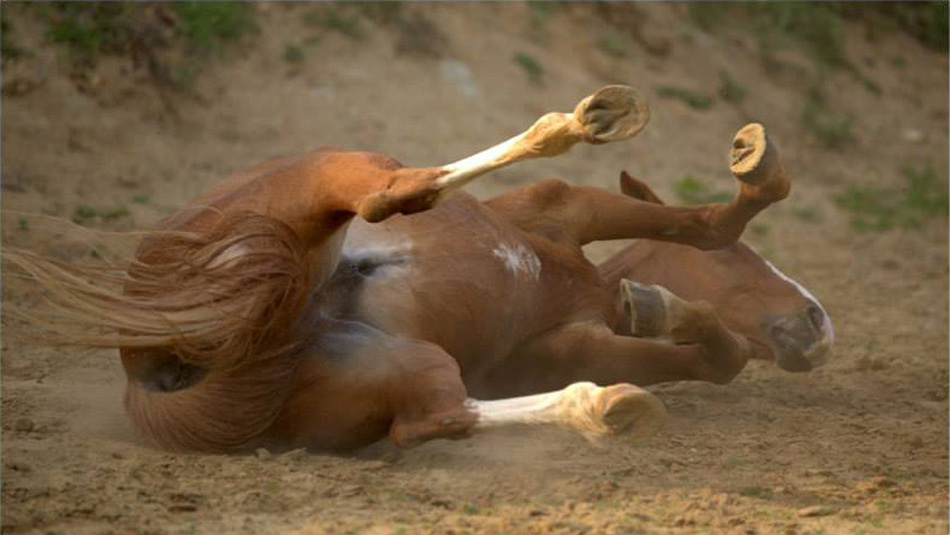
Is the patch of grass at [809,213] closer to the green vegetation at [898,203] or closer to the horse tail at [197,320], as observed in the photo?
the green vegetation at [898,203]

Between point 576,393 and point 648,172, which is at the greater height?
point 648,172

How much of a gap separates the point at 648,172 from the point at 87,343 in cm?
511

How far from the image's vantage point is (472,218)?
418 cm

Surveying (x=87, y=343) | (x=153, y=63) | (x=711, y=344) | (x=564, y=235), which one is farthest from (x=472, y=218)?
(x=153, y=63)

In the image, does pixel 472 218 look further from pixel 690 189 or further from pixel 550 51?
pixel 550 51

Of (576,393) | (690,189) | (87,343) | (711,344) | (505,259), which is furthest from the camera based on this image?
(690,189)

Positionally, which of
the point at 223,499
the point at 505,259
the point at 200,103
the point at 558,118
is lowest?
the point at 223,499

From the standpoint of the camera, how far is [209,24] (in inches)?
293

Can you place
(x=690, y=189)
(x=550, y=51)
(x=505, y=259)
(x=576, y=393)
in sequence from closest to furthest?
(x=576, y=393)
(x=505, y=259)
(x=690, y=189)
(x=550, y=51)

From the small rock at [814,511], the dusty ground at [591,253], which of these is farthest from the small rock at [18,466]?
the small rock at [814,511]

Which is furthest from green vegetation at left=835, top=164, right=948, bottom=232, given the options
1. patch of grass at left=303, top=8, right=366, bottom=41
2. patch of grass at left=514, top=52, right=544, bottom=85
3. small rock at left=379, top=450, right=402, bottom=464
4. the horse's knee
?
small rock at left=379, top=450, right=402, bottom=464

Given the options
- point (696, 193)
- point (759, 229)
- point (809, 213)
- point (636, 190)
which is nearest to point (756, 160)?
point (636, 190)

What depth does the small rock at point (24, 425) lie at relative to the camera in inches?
150

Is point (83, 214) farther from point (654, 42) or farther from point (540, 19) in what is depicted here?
point (654, 42)
